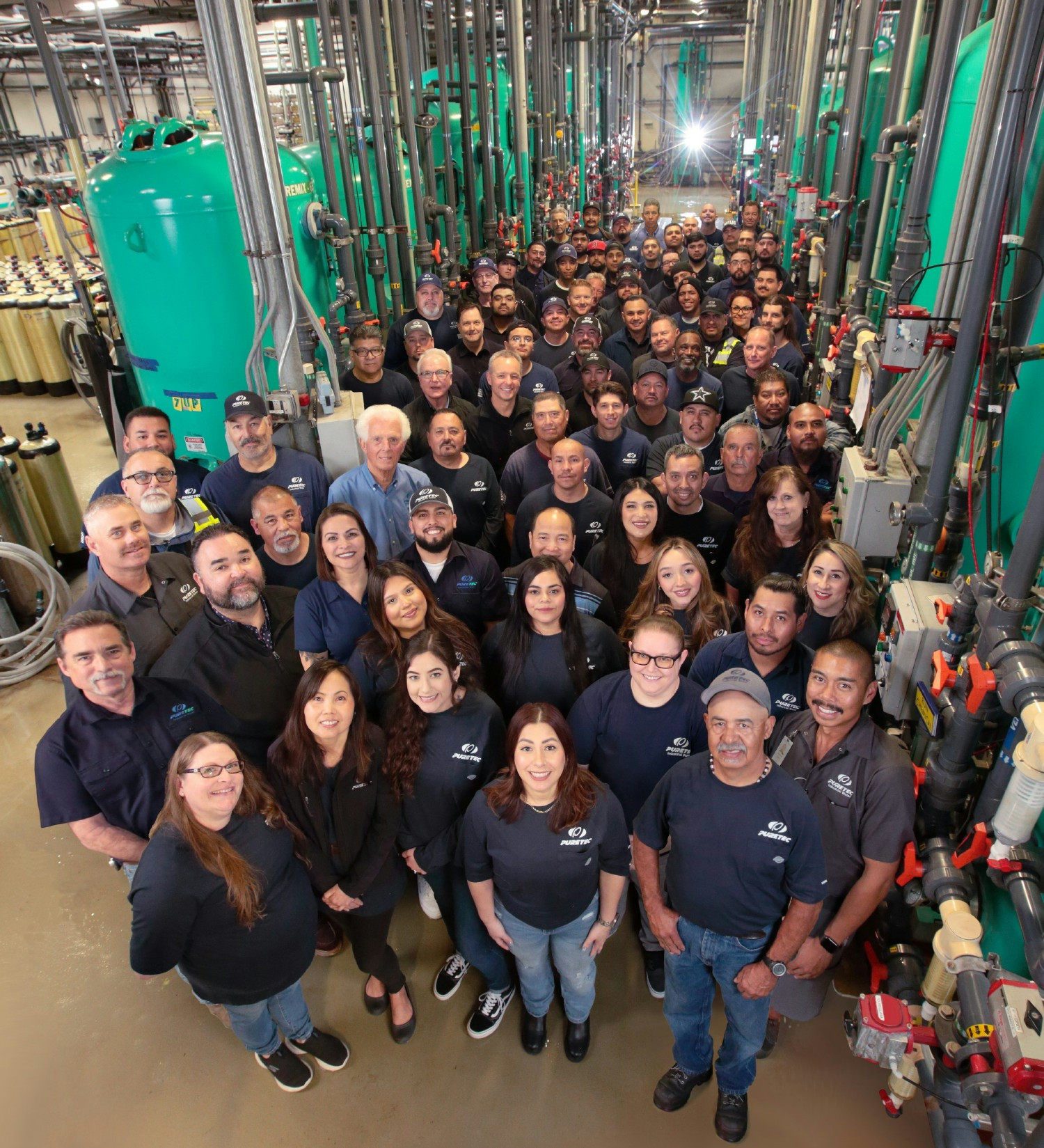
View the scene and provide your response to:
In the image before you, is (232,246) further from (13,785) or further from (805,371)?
(805,371)

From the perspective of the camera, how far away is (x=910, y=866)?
2.19 m

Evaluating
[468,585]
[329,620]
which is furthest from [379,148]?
[329,620]

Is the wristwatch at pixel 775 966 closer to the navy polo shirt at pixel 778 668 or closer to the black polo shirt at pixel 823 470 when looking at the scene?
the navy polo shirt at pixel 778 668

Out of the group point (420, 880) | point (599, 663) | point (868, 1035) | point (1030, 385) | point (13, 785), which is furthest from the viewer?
point (13, 785)

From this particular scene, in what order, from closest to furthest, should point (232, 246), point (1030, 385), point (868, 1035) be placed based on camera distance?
point (868, 1035), point (1030, 385), point (232, 246)

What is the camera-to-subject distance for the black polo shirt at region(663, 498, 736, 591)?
335cm

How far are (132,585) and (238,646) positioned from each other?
1.57 ft

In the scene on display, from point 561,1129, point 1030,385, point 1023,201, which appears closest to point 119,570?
point 561,1129

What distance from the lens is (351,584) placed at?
2867 mm

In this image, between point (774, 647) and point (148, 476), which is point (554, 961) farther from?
point (148, 476)

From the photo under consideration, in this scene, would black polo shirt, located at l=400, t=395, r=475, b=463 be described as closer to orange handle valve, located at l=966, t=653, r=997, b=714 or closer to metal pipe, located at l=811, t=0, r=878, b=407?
metal pipe, located at l=811, t=0, r=878, b=407

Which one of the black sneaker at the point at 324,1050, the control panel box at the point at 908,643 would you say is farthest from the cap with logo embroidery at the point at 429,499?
the black sneaker at the point at 324,1050

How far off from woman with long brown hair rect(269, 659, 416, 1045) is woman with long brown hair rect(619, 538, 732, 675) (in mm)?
998

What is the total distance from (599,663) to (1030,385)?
1.55 metres
